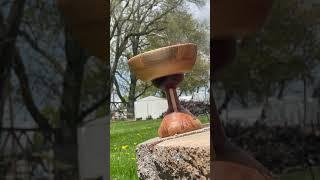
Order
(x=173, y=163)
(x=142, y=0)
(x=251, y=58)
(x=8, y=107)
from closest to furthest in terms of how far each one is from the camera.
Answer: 1. (x=8, y=107)
2. (x=251, y=58)
3. (x=142, y=0)
4. (x=173, y=163)

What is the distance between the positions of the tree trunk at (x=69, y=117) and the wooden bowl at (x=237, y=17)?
0.42 meters

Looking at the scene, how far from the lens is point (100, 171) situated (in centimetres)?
149

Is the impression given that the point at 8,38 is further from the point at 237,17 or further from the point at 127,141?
the point at 127,141

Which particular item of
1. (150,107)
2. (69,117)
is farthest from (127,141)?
(69,117)

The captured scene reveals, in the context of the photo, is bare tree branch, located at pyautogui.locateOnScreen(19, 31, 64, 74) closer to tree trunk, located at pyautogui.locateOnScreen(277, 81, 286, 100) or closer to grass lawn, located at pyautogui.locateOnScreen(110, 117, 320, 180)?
grass lawn, located at pyautogui.locateOnScreen(110, 117, 320, 180)

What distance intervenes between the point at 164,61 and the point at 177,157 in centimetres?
41

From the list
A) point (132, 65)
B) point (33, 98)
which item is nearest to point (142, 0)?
point (132, 65)

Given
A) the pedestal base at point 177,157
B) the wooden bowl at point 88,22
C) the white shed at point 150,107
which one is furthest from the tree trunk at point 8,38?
the pedestal base at point 177,157

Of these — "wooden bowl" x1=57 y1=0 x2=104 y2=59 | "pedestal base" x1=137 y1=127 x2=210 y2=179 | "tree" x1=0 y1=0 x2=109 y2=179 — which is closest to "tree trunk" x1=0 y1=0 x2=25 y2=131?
"tree" x1=0 y1=0 x2=109 y2=179

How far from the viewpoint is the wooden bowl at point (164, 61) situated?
200 cm

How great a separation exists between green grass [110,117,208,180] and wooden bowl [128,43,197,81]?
20cm

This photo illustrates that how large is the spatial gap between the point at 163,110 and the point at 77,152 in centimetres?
69

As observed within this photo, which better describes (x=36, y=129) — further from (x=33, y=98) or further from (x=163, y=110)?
(x=163, y=110)

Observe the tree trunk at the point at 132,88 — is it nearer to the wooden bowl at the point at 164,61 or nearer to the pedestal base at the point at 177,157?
the wooden bowl at the point at 164,61
